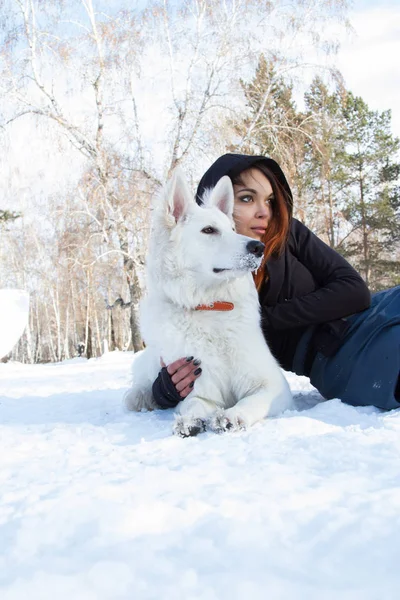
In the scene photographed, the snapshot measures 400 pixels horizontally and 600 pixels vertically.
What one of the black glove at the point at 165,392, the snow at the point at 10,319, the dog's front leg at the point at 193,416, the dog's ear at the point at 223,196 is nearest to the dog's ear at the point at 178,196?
the dog's ear at the point at 223,196

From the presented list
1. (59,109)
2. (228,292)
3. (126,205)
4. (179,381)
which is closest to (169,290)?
(228,292)

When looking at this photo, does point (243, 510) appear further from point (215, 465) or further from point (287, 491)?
point (215, 465)

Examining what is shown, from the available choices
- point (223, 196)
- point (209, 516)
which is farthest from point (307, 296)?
point (209, 516)

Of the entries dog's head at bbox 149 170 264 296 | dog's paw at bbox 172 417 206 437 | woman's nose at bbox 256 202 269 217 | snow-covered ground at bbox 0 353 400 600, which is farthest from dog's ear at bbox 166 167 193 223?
snow-covered ground at bbox 0 353 400 600

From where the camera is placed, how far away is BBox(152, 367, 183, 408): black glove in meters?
2.83

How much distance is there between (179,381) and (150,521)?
4.91ft

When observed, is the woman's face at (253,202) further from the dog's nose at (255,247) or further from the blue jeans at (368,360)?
the blue jeans at (368,360)

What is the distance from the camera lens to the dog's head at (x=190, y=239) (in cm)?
284

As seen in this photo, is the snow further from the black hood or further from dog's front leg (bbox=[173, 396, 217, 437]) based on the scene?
dog's front leg (bbox=[173, 396, 217, 437])

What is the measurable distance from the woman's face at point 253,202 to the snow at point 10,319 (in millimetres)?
9055

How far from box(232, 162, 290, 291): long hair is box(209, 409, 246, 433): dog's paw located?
1.15 m

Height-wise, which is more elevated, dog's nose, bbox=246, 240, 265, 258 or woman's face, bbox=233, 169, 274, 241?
woman's face, bbox=233, 169, 274, 241

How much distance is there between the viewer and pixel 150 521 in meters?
1.28

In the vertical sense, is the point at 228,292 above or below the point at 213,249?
below
